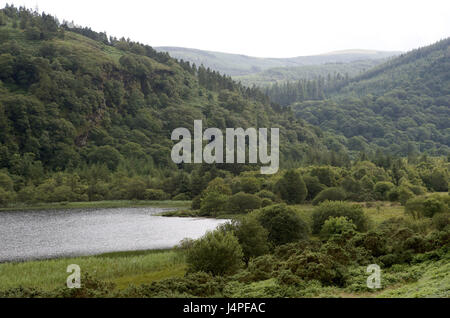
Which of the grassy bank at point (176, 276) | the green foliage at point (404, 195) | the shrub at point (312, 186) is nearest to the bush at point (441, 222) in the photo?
the grassy bank at point (176, 276)

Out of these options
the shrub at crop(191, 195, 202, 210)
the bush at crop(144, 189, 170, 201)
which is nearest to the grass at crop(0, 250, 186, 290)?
the shrub at crop(191, 195, 202, 210)

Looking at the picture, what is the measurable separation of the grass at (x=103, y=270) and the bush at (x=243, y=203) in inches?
→ 1956

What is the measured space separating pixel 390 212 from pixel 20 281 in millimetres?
78317

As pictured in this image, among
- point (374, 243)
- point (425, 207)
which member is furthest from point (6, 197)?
point (374, 243)

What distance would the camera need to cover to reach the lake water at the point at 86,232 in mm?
69094

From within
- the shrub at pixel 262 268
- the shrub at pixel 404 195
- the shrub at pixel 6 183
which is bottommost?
the shrub at pixel 6 183

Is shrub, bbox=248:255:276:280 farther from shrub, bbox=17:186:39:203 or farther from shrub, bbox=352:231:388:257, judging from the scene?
shrub, bbox=17:186:39:203

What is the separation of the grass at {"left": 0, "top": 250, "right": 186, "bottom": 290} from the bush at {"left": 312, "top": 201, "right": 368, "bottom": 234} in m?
27.9

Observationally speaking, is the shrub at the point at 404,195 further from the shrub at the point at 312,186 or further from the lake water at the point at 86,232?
the lake water at the point at 86,232

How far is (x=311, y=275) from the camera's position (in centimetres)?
3731

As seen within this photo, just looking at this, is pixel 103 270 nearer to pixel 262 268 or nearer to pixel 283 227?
pixel 262 268
